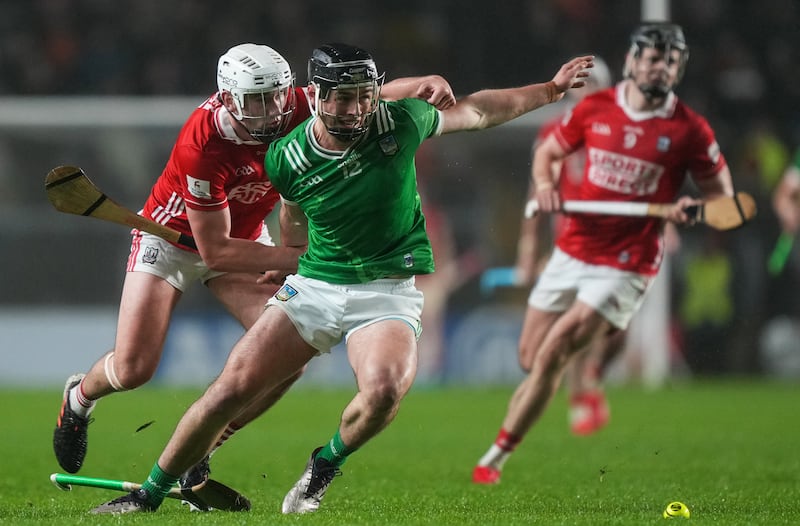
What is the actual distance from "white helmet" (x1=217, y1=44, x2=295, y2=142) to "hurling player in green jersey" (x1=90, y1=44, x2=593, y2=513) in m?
0.22

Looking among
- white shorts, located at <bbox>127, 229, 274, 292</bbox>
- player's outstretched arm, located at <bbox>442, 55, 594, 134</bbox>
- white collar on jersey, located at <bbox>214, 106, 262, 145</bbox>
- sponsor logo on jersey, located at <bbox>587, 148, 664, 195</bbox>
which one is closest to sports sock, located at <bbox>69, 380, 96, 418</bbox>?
white shorts, located at <bbox>127, 229, 274, 292</bbox>

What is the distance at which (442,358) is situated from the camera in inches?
549

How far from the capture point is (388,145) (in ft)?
16.8

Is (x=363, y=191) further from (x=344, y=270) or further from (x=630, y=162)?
(x=630, y=162)

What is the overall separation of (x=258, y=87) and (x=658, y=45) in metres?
2.57

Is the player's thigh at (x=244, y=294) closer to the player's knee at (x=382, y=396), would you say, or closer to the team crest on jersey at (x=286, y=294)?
the team crest on jersey at (x=286, y=294)

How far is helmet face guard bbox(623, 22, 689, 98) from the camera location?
23.1ft

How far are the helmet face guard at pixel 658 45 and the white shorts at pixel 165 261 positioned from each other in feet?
7.48

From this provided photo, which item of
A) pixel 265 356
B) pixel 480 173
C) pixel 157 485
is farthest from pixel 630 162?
pixel 480 173

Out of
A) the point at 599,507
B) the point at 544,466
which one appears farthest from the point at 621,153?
the point at 599,507

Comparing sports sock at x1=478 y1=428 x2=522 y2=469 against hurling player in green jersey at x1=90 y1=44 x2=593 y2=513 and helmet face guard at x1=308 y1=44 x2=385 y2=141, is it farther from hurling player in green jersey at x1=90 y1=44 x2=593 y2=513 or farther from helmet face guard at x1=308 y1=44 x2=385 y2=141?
helmet face guard at x1=308 y1=44 x2=385 y2=141

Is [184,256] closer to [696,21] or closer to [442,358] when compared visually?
[442,358]

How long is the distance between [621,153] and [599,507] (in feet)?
7.62

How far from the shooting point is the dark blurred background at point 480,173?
45.3 ft
